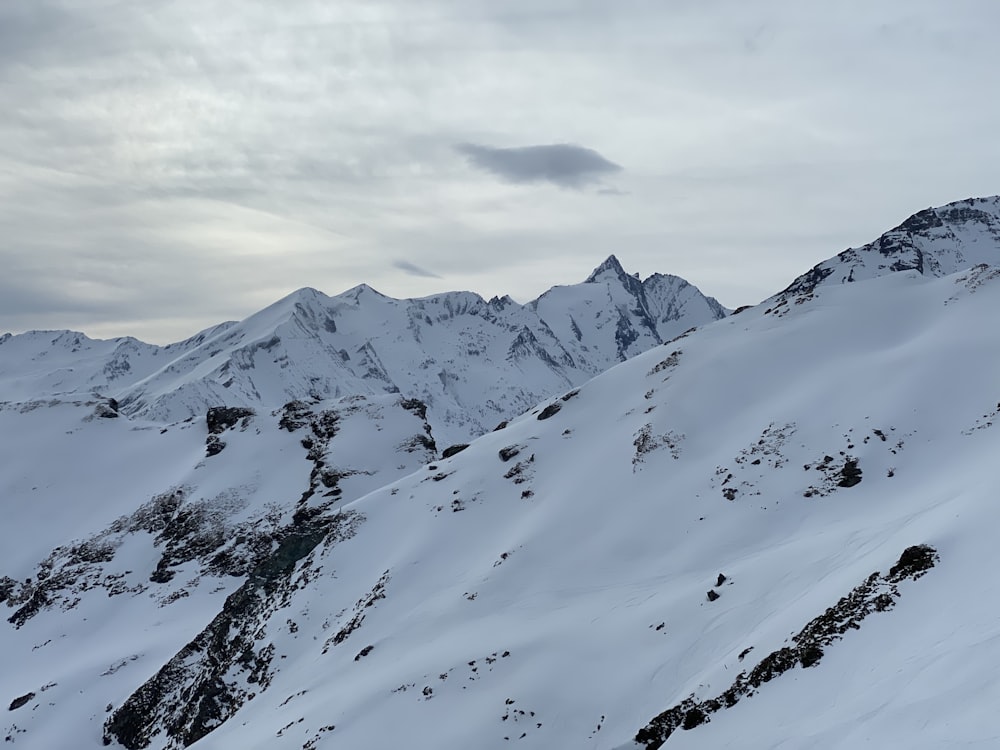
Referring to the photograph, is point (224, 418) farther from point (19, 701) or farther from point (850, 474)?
point (850, 474)

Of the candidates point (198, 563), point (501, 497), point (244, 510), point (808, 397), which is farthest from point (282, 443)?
point (808, 397)

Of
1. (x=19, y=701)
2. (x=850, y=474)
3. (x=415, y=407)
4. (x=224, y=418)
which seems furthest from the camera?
(x=224, y=418)

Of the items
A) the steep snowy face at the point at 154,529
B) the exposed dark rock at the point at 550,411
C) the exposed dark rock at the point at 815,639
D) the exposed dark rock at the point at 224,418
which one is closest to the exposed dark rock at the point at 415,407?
the steep snowy face at the point at 154,529

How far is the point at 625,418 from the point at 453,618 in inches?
794

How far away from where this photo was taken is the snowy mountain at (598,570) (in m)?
19.2

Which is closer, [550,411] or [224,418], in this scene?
[550,411]

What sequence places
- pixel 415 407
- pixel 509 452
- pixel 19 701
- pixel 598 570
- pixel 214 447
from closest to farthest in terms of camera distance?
1. pixel 598 570
2. pixel 19 701
3. pixel 509 452
4. pixel 214 447
5. pixel 415 407

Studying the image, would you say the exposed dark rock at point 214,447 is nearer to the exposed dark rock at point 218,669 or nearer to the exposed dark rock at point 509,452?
the exposed dark rock at point 218,669

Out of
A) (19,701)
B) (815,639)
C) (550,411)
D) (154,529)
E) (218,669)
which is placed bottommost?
(815,639)

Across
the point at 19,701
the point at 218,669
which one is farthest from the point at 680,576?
the point at 19,701

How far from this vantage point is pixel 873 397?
3891 centimetres

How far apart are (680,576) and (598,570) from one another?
449 centimetres

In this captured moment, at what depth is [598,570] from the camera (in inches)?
1356

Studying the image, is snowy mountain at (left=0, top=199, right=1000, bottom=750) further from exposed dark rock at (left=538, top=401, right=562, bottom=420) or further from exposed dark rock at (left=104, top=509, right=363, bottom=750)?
exposed dark rock at (left=538, top=401, right=562, bottom=420)
